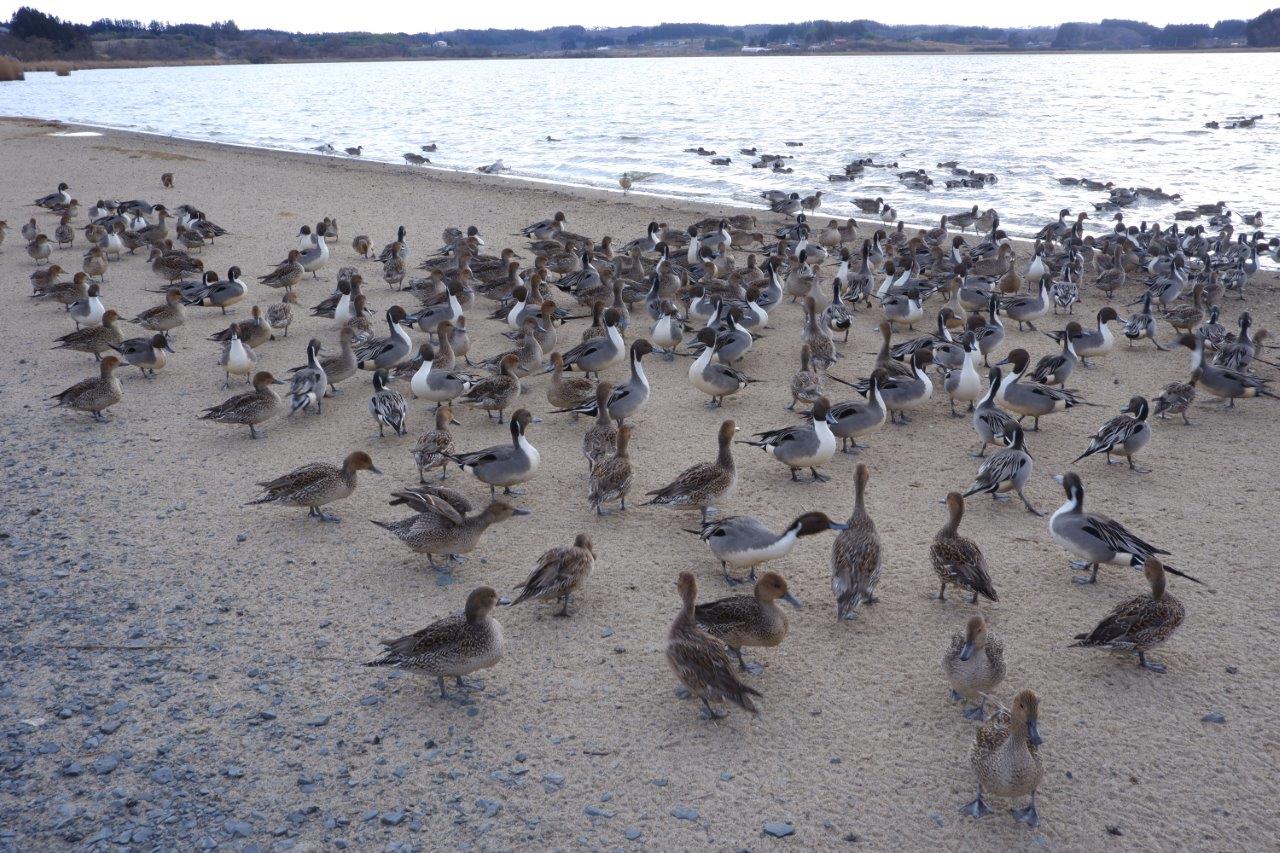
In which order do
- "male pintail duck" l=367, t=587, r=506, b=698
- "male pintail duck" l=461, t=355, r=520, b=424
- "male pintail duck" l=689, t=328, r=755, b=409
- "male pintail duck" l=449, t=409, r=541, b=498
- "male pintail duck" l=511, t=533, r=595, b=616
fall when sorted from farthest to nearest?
"male pintail duck" l=689, t=328, r=755, b=409 < "male pintail duck" l=461, t=355, r=520, b=424 < "male pintail duck" l=449, t=409, r=541, b=498 < "male pintail duck" l=511, t=533, r=595, b=616 < "male pintail duck" l=367, t=587, r=506, b=698

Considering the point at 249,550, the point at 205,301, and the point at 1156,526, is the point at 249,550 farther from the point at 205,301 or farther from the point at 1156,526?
the point at 205,301

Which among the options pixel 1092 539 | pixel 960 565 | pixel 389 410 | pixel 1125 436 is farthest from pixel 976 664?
pixel 389 410

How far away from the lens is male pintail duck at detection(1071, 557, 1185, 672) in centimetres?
555

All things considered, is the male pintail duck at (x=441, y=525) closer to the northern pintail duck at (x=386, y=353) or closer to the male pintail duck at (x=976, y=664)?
the male pintail duck at (x=976, y=664)

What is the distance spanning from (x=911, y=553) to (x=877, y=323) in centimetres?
720

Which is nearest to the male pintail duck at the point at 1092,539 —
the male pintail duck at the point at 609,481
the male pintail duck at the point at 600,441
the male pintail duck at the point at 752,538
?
the male pintail duck at the point at 752,538

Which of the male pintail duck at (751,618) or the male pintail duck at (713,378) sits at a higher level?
the male pintail duck at (713,378)

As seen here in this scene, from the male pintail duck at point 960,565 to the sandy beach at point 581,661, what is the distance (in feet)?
0.75

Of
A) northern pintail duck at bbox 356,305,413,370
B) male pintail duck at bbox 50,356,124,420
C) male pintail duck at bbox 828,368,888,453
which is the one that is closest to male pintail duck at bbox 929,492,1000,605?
male pintail duck at bbox 828,368,888,453

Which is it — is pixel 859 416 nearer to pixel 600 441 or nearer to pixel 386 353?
pixel 600 441

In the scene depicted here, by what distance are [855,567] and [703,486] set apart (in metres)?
1.52

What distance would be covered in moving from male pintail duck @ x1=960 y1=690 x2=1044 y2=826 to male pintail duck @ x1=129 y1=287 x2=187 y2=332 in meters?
11.7

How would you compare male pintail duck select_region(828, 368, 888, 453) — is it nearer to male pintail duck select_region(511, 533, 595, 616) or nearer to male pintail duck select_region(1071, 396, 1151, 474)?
male pintail duck select_region(1071, 396, 1151, 474)

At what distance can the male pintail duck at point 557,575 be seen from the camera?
610cm
